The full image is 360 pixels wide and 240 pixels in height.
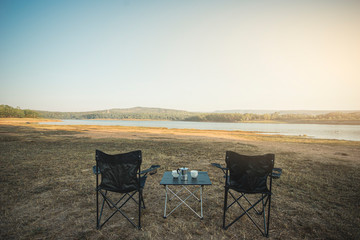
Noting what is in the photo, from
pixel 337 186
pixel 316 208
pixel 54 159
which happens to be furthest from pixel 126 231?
pixel 54 159

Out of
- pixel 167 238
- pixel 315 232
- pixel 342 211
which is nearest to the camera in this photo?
pixel 167 238

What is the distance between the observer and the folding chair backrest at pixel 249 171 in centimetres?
279

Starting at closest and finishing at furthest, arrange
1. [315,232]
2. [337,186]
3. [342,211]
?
[315,232]
[342,211]
[337,186]

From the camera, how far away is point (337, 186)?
205 inches

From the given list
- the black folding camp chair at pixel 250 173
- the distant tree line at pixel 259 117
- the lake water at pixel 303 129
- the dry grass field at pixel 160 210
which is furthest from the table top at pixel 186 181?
the distant tree line at pixel 259 117

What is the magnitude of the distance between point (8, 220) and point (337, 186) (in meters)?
7.57

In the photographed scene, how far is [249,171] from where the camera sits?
2.86 meters

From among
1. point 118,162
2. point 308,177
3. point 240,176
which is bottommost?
point 308,177

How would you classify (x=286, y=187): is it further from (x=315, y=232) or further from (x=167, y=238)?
(x=167, y=238)

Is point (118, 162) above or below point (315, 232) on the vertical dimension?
above

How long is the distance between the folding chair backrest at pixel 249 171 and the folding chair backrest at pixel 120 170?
1.43m

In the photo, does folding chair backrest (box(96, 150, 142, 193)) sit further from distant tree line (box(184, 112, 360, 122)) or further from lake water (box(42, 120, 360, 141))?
distant tree line (box(184, 112, 360, 122))

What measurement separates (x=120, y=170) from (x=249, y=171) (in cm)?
198

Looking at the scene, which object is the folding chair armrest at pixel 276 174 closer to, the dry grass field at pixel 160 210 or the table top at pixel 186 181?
the dry grass field at pixel 160 210
